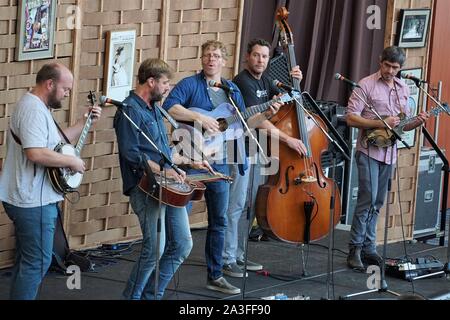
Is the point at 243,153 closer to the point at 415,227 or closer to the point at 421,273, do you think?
the point at 421,273

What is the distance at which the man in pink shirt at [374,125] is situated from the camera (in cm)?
873

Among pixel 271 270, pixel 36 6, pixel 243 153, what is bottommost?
pixel 271 270

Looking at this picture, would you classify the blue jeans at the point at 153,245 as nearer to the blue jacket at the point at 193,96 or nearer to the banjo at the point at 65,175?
the banjo at the point at 65,175

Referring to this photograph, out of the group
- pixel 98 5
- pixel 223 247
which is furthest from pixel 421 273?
pixel 98 5

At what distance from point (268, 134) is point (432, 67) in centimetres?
434

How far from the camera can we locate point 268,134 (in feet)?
27.0

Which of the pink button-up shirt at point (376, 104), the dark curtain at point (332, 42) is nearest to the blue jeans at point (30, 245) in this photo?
the pink button-up shirt at point (376, 104)

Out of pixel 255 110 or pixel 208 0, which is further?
pixel 208 0

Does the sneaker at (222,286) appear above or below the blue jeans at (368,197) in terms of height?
below

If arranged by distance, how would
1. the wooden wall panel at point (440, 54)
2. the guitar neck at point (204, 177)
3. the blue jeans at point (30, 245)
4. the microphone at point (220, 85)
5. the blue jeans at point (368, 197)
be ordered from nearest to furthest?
the blue jeans at point (30, 245) < the microphone at point (220, 85) < the guitar neck at point (204, 177) < the blue jeans at point (368, 197) < the wooden wall panel at point (440, 54)

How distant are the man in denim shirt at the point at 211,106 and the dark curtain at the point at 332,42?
308cm

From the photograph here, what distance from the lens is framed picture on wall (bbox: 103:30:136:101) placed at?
8.93 m

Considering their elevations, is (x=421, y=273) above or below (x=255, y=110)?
below
